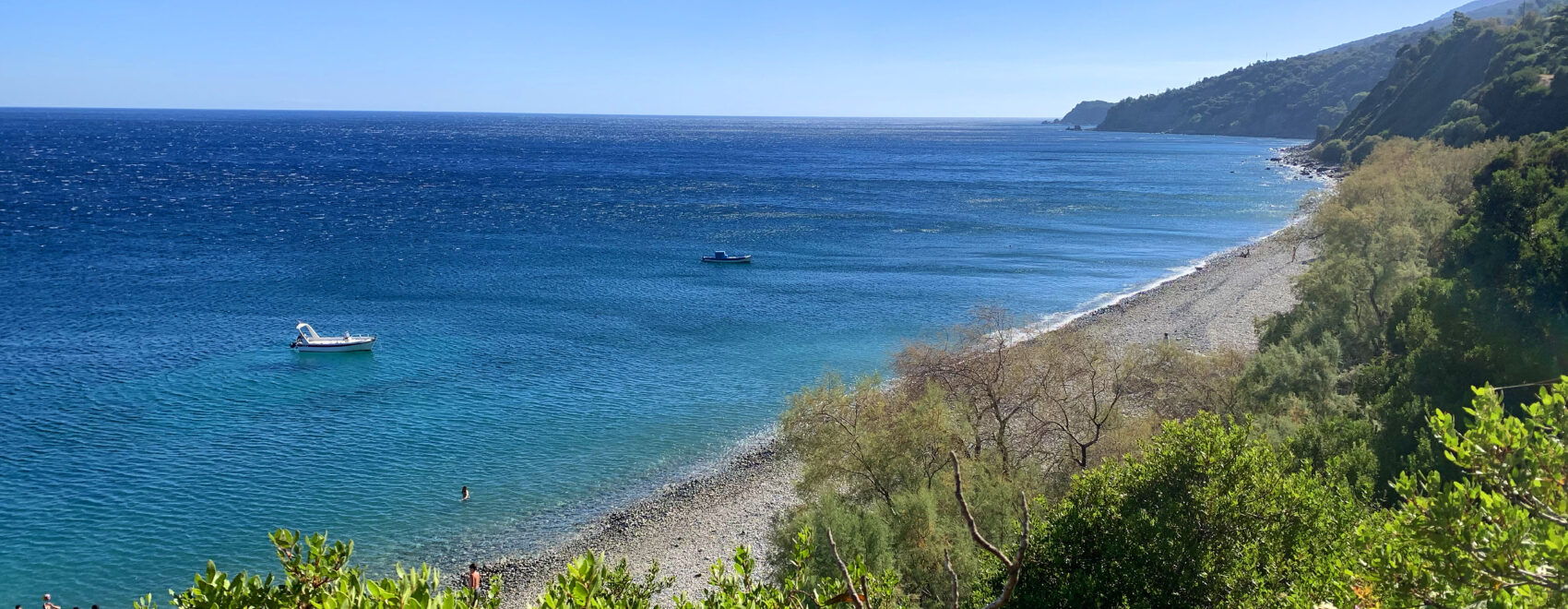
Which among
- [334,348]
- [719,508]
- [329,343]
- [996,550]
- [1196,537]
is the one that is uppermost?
[996,550]

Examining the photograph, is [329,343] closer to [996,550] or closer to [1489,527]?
[996,550]

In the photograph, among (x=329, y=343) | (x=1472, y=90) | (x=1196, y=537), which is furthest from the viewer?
(x=1472, y=90)

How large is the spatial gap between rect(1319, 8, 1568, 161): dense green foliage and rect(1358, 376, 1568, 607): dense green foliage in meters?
68.0

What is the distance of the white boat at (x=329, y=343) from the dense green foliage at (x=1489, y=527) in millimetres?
43041

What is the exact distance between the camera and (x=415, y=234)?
75.8m

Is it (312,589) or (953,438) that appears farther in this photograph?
(953,438)

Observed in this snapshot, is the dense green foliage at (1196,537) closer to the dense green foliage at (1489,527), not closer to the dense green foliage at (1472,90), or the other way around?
the dense green foliage at (1489,527)

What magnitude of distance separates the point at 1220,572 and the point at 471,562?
65.5 ft

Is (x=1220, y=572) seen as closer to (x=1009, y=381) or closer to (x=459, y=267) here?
(x=1009, y=381)

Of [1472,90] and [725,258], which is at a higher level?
[1472,90]

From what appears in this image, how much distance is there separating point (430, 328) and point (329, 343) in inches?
252

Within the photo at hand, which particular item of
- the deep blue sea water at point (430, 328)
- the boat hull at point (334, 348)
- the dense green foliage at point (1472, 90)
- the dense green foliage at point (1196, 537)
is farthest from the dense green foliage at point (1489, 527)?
the dense green foliage at point (1472, 90)

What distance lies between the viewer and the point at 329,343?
41812mm

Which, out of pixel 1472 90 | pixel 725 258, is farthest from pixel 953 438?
pixel 1472 90
